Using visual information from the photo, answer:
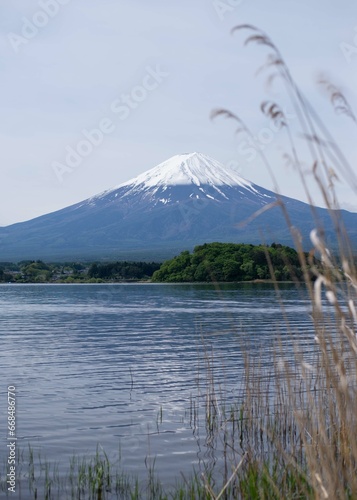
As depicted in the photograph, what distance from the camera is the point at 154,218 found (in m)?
167

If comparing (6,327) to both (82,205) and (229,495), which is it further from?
(82,205)

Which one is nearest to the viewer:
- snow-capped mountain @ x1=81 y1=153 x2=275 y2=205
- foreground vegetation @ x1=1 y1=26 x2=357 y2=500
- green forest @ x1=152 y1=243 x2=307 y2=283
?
foreground vegetation @ x1=1 y1=26 x2=357 y2=500

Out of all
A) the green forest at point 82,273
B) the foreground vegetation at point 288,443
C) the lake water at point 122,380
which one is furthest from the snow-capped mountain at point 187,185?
the foreground vegetation at point 288,443

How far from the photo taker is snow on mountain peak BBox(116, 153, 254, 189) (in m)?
180

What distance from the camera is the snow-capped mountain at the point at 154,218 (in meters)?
144

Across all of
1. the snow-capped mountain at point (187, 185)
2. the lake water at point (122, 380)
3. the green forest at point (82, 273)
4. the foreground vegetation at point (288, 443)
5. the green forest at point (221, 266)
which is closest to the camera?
the foreground vegetation at point (288, 443)

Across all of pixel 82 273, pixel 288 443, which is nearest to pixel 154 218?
pixel 82 273

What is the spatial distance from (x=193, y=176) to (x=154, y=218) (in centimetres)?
2502

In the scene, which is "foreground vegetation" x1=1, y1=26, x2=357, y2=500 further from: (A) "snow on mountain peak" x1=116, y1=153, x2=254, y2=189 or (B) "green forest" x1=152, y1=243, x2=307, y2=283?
(A) "snow on mountain peak" x1=116, y1=153, x2=254, y2=189

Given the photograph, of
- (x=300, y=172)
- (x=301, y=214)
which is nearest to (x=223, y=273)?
(x=300, y=172)

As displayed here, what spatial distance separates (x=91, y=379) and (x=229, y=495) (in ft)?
23.7

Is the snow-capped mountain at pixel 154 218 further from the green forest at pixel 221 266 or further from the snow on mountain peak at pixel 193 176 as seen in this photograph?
the green forest at pixel 221 266

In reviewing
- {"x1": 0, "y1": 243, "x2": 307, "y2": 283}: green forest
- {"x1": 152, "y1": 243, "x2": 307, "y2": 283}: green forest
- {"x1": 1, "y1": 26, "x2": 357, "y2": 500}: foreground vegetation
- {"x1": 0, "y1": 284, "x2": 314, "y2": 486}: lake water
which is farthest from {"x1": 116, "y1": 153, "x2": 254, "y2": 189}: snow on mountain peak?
{"x1": 1, "y1": 26, "x2": 357, "y2": 500}: foreground vegetation

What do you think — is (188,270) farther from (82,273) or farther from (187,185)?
(187,185)
